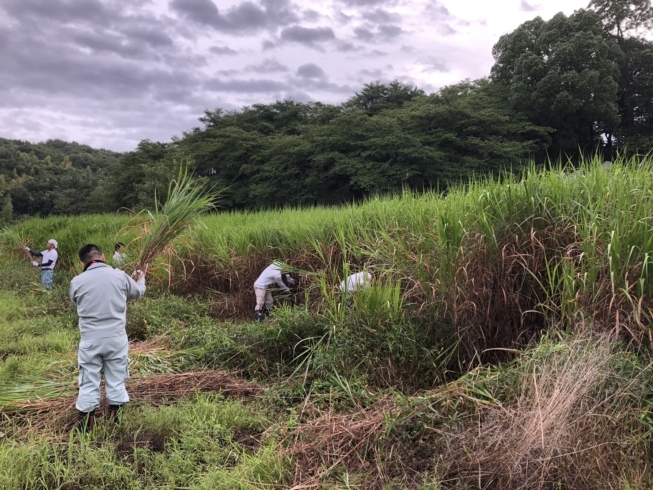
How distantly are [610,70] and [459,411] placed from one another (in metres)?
24.1

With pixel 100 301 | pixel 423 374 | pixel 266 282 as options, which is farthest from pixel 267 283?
pixel 423 374

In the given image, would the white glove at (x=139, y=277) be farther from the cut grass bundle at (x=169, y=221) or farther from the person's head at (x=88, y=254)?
the person's head at (x=88, y=254)

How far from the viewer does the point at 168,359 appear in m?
4.86

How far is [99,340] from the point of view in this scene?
3486 millimetres

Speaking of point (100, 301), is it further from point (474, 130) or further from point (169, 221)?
point (474, 130)

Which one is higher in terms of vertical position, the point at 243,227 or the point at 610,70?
the point at 610,70

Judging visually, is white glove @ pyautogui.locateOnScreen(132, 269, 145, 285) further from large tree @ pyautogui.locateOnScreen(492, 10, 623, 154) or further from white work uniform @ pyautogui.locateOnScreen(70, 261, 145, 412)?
large tree @ pyautogui.locateOnScreen(492, 10, 623, 154)

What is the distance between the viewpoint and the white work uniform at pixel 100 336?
3457mm

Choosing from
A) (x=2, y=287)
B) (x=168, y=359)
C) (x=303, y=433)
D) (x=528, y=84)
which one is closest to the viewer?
(x=303, y=433)

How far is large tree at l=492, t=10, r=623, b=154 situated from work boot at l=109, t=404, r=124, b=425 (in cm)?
2179

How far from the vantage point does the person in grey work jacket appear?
343cm

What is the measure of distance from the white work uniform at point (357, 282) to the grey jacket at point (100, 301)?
1981 millimetres

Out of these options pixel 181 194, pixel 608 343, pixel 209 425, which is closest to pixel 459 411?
pixel 608 343

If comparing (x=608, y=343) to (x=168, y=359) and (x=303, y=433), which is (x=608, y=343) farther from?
(x=168, y=359)
